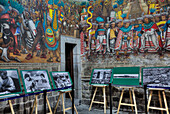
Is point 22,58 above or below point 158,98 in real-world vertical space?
above

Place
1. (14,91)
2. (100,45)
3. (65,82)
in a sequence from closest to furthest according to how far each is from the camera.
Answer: (14,91), (65,82), (100,45)

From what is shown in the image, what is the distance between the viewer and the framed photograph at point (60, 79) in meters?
4.31

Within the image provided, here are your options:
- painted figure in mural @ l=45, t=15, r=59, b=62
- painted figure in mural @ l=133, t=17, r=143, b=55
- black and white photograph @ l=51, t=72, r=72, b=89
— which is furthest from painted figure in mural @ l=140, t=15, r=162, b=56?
painted figure in mural @ l=45, t=15, r=59, b=62

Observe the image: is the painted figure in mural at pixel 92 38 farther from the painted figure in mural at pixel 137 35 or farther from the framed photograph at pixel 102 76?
the painted figure in mural at pixel 137 35

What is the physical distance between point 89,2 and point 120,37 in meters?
1.91

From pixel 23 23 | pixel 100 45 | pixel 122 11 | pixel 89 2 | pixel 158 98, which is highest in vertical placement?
pixel 89 2

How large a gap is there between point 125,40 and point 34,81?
321cm

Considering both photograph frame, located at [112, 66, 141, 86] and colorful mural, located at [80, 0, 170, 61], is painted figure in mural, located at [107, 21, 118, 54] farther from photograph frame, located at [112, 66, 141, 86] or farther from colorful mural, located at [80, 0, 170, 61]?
photograph frame, located at [112, 66, 141, 86]

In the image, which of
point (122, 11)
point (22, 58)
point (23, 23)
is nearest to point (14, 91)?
point (22, 58)

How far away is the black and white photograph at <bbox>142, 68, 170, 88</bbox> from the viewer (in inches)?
160

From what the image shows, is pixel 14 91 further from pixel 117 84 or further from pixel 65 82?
pixel 117 84

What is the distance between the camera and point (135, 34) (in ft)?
17.2

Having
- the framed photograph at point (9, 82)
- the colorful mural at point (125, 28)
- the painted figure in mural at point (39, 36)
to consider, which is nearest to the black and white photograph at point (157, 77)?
the colorful mural at point (125, 28)

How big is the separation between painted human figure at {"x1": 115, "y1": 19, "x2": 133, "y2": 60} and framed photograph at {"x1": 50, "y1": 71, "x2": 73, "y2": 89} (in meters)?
2.00
